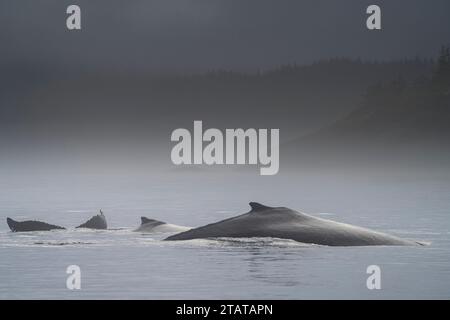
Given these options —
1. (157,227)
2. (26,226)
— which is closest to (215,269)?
(157,227)

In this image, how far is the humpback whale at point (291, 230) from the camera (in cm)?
4372

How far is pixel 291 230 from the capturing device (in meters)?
44.4

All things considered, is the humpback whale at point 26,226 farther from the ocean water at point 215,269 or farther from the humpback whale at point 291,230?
the humpback whale at point 291,230

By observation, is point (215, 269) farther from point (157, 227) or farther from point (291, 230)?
point (157, 227)

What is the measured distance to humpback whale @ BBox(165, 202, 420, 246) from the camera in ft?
143

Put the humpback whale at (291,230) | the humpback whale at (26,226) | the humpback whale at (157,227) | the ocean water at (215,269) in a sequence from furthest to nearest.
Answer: the humpback whale at (26,226) < the humpback whale at (157,227) < the humpback whale at (291,230) < the ocean water at (215,269)

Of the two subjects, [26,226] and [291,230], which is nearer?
[291,230]

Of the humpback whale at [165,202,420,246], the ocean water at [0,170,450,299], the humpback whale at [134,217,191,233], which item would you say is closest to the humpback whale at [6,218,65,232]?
the humpback whale at [134,217,191,233]

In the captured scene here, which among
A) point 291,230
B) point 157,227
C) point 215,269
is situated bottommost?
point 157,227

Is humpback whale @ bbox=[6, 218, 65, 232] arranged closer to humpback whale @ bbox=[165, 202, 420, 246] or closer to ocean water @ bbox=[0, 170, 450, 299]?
ocean water @ bbox=[0, 170, 450, 299]

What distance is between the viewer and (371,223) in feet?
209

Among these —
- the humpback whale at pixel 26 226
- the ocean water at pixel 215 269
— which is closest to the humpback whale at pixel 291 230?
the ocean water at pixel 215 269
